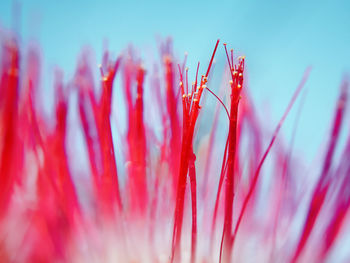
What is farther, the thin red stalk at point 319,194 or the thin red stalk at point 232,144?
the thin red stalk at point 319,194

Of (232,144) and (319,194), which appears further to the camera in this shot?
(319,194)

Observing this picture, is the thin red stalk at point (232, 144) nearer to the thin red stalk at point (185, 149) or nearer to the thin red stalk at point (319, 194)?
the thin red stalk at point (185, 149)

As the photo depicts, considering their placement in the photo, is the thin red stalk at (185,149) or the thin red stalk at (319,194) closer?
the thin red stalk at (185,149)

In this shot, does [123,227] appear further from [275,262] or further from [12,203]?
[275,262]

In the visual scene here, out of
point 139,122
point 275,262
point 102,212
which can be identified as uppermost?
point 139,122

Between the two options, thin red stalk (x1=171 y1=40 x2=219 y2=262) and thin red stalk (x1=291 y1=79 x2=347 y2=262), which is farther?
thin red stalk (x1=291 y1=79 x2=347 y2=262)

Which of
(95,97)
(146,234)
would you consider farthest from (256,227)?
(95,97)

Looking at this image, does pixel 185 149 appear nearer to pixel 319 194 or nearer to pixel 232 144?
pixel 232 144

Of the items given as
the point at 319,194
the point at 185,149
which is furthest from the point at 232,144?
the point at 319,194

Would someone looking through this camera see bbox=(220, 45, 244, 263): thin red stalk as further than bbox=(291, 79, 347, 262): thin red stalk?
No

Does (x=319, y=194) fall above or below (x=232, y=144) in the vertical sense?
below

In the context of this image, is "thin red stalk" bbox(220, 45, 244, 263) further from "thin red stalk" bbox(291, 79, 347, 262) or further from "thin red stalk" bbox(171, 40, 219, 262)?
"thin red stalk" bbox(291, 79, 347, 262)
